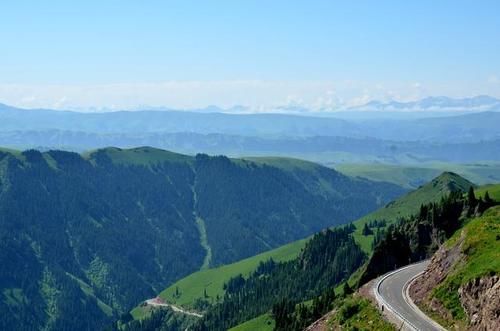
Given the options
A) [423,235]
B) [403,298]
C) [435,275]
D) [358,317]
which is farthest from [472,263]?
[423,235]

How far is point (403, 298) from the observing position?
116688 mm

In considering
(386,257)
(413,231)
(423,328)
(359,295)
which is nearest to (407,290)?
(359,295)

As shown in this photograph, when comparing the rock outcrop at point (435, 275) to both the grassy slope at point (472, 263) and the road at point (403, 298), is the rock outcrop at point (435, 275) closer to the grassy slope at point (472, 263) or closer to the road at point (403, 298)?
the grassy slope at point (472, 263)

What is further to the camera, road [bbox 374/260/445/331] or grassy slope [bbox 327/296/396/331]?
grassy slope [bbox 327/296/396/331]

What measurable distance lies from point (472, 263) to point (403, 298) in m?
17.2

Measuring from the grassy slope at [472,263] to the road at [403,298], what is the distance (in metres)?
3.53

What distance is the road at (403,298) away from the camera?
99562mm

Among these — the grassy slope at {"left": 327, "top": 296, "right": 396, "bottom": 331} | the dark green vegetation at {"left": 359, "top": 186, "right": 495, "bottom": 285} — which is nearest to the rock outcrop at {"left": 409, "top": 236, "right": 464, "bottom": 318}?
the grassy slope at {"left": 327, "top": 296, "right": 396, "bottom": 331}

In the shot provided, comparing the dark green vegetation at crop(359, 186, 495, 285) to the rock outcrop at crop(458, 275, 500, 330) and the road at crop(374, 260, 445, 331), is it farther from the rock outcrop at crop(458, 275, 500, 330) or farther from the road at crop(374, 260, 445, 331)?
the rock outcrop at crop(458, 275, 500, 330)

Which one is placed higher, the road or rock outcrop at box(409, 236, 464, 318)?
rock outcrop at box(409, 236, 464, 318)

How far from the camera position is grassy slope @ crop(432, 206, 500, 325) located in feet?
317

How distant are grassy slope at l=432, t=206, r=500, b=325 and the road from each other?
139 inches

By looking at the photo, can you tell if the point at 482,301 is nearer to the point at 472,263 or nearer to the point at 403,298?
the point at 472,263

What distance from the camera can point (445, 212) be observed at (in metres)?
175
